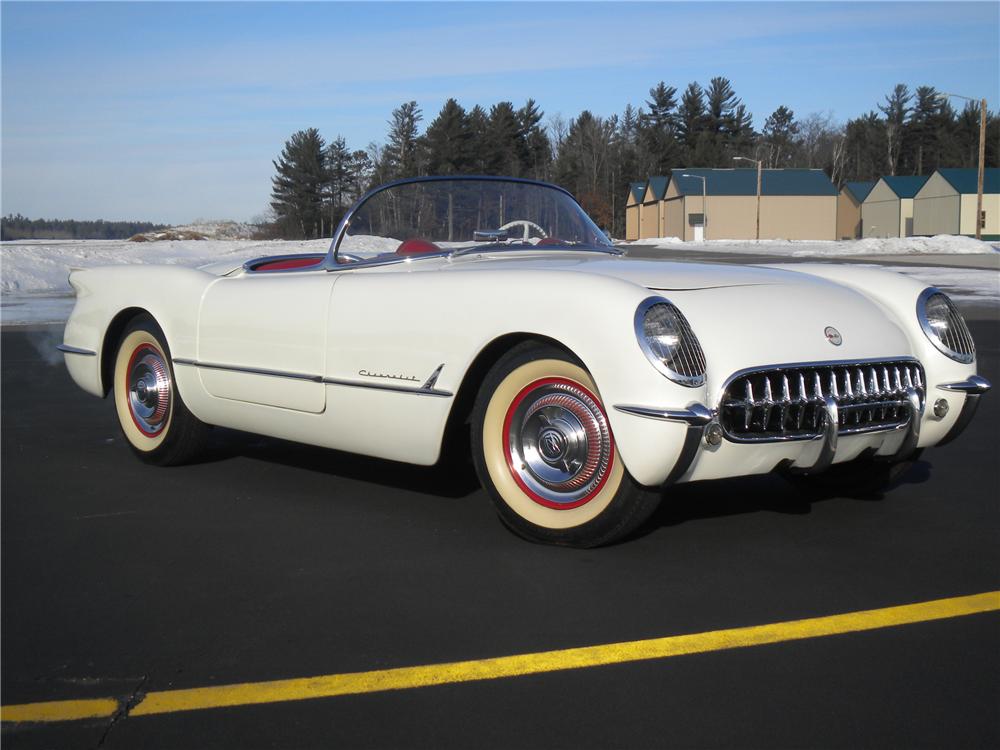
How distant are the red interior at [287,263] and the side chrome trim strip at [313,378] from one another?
23.1 inches

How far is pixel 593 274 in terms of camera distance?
12.3 ft

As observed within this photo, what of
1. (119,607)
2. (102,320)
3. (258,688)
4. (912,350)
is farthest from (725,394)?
(102,320)

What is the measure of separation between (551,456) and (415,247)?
5.12ft

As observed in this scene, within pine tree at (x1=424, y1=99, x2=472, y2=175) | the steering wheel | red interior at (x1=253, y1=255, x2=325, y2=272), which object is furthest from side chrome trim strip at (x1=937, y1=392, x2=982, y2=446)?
pine tree at (x1=424, y1=99, x2=472, y2=175)

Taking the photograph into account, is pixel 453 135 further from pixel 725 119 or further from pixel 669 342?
pixel 725 119

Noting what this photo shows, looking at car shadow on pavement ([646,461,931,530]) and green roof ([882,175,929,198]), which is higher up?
green roof ([882,175,929,198])

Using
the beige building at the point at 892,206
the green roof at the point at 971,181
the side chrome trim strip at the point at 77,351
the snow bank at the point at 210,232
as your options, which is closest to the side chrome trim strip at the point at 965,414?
the side chrome trim strip at the point at 77,351

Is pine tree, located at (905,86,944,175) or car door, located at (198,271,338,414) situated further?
pine tree, located at (905,86,944,175)

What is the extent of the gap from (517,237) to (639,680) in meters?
2.89

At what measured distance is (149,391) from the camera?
5.56 metres

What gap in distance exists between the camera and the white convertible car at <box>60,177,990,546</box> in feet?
11.7

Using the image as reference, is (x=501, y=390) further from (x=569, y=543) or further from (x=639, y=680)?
(x=639, y=680)

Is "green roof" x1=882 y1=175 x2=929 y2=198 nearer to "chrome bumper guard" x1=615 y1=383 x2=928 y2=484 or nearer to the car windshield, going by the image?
the car windshield

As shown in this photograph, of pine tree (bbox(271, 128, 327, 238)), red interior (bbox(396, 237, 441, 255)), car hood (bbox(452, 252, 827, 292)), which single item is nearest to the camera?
car hood (bbox(452, 252, 827, 292))
